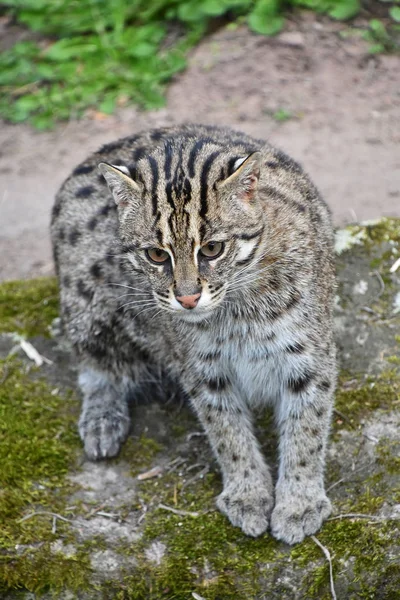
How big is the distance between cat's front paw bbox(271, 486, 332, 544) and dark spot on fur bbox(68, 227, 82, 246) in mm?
2094

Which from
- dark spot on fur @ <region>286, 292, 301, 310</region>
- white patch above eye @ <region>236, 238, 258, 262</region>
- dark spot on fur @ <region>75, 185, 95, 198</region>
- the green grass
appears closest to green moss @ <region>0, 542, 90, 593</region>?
dark spot on fur @ <region>286, 292, 301, 310</region>

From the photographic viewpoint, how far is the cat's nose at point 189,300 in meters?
4.14

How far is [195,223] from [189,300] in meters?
0.36

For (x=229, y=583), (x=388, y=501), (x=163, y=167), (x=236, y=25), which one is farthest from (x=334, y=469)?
(x=236, y=25)

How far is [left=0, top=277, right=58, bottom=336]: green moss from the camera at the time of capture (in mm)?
6207

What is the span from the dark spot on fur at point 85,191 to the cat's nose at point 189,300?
1.70 m

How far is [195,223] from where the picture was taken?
13.6ft

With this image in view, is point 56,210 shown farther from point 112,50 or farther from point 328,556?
point 112,50

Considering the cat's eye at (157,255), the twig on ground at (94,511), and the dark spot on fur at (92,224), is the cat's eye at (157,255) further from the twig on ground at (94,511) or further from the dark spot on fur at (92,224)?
the twig on ground at (94,511)

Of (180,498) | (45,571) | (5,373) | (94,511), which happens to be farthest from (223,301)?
(5,373)

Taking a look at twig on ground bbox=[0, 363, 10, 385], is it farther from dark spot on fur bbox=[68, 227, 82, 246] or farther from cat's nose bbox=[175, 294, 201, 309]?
cat's nose bbox=[175, 294, 201, 309]

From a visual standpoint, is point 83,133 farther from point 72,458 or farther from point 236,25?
point 72,458

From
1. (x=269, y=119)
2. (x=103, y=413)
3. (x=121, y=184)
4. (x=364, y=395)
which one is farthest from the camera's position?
(x=269, y=119)

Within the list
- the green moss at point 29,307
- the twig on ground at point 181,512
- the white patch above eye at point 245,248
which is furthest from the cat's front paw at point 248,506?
the green moss at point 29,307
